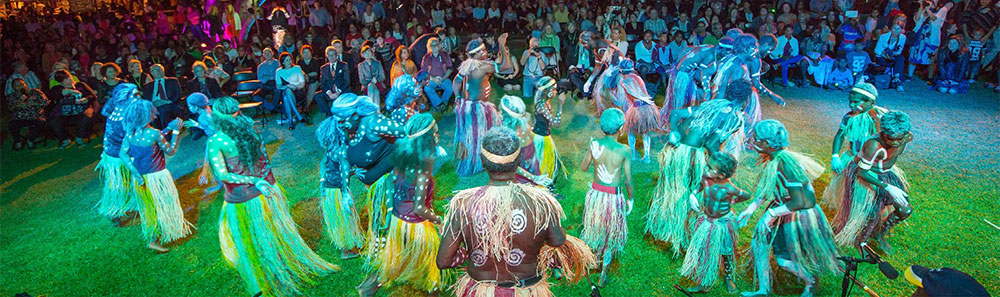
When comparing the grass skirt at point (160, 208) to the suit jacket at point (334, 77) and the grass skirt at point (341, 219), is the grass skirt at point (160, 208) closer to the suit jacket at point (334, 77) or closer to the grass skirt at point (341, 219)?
the grass skirt at point (341, 219)

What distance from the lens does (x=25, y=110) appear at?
935cm

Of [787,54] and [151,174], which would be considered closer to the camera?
[151,174]

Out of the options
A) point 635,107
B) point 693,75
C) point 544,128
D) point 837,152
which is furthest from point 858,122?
point 544,128

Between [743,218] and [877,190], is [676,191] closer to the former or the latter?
[743,218]

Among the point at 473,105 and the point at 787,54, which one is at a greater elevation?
the point at 473,105

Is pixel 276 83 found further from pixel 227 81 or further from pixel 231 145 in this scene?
pixel 231 145

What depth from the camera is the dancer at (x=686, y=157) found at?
207 inches

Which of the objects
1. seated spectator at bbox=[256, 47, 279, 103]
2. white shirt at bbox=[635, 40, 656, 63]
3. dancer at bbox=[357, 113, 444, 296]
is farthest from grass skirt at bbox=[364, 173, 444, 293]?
white shirt at bbox=[635, 40, 656, 63]

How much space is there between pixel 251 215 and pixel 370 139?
1133mm

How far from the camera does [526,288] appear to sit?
132 inches

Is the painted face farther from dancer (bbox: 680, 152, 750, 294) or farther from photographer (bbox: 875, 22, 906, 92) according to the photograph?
photographer (bbox: 875, 22, 906, 92)

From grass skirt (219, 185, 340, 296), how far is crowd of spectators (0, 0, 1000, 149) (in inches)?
182

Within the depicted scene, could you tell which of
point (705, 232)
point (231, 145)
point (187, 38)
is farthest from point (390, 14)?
point (705, 232)

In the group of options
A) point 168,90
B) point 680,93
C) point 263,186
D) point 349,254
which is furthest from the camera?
point 168,90
